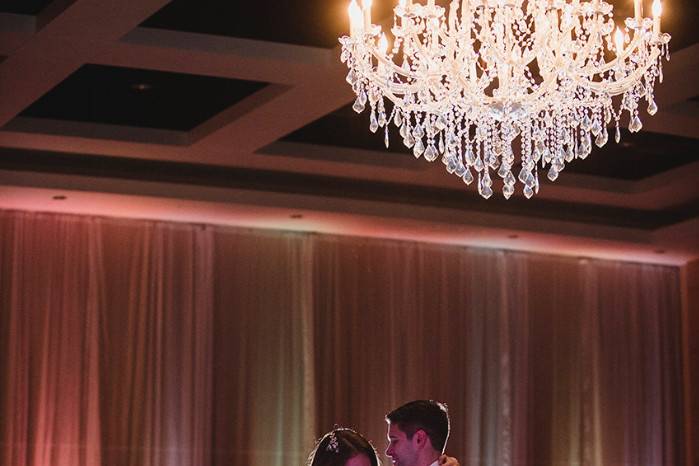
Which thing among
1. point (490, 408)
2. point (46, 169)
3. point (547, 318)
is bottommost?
point (490, 408)

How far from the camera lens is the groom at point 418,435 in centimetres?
498

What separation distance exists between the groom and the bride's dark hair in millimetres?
1405

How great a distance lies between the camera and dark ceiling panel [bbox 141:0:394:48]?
285 inches

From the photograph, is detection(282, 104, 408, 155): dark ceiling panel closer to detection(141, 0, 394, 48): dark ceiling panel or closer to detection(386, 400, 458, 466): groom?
detection(141, 0, 394, 48): dark ceiling panel

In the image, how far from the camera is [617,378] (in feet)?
41.8

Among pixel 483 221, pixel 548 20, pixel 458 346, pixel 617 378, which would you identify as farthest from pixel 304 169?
pixel 548 20

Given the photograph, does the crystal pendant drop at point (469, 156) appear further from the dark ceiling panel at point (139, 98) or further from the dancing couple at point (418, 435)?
the dark ceiling panel at point (139, 98)

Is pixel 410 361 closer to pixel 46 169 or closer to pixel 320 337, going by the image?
pixel 320 337

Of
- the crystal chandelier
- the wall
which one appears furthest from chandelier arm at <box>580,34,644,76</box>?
the wall

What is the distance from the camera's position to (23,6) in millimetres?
7258

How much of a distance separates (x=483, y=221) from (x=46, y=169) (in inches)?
134

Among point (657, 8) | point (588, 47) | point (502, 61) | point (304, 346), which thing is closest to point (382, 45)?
point (502, 61)

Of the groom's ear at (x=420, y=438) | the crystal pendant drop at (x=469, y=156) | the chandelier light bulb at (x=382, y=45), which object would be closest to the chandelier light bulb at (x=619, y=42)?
the crystal pendant drop at (x=469, y=156)

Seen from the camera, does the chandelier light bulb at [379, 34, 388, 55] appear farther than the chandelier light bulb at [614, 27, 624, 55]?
No
